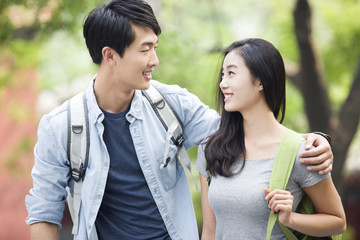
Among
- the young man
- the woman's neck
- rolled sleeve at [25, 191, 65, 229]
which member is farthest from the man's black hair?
rolled sleeve at [25, 191, 65, 229]

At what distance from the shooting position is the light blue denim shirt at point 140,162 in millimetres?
2977

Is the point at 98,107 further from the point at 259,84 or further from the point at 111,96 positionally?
the point at 259,84

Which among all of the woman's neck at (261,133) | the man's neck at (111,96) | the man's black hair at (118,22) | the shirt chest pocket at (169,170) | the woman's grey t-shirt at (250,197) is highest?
the man's black hair at (118,22)

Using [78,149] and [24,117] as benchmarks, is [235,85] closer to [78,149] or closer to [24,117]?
[78,149]

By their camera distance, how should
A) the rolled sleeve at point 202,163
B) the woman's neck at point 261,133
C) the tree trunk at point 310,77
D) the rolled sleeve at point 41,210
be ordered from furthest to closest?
the tree trunk at point 310,77, the rolled sleeve at point 41,210, the rolled sleeve at point 202,163, the woman's neck at point 261,133

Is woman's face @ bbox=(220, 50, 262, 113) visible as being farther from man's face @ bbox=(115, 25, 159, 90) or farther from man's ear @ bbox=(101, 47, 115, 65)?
man's ear @ bbox=(101, 47, 115, 65)

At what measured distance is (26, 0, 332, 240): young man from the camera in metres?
2.98

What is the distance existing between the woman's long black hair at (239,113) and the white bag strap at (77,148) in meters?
0.69

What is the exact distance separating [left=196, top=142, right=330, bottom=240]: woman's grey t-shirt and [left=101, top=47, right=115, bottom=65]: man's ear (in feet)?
3.20

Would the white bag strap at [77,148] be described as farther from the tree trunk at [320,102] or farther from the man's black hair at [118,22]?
the tree trunk at [320,102]

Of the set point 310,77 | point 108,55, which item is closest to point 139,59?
point 108,55

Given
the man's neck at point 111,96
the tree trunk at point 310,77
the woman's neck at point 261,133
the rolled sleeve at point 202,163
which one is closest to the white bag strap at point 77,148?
the man's neck at point 111,96

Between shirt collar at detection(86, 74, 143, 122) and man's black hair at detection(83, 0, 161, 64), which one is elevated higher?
man's black hair at detection(83, 0, 161, 64)

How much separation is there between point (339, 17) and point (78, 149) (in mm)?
6456
